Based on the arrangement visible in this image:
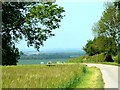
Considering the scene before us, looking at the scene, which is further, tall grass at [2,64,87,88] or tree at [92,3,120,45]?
tree at [92,3,120,45]

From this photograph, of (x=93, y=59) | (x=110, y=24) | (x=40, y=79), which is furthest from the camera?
(x=93, y=59)

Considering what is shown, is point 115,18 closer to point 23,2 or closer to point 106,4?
point 106,4

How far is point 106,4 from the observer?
217 feet

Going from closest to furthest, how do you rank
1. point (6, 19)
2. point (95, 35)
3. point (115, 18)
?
point (6, 19) < point (115, 18) < point (95, 35)

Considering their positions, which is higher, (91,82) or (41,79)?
(41,79)

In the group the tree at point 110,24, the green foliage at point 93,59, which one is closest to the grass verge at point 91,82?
the tree at point 110,24

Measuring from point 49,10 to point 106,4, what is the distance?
25.9 meters

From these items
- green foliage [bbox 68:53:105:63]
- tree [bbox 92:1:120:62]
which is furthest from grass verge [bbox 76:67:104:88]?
green foliage [bbox 68:53:105:63]

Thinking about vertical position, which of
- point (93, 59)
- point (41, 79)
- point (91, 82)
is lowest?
point (93, 59)

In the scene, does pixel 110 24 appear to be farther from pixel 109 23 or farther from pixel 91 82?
pixel 91 82

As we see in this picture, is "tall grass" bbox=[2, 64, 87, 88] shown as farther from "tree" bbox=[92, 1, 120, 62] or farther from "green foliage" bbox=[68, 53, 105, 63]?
"green foliage" bbox=[68, 53, 105, 63]

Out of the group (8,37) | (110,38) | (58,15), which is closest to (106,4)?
(110,38)

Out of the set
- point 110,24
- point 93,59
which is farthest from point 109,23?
point 93,59

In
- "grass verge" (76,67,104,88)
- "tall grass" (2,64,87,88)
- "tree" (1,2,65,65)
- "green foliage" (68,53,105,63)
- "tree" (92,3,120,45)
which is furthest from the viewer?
"green foliage" (68,53,105,63)
